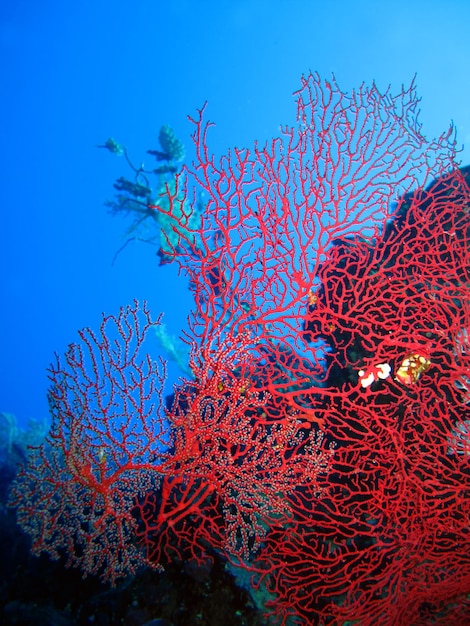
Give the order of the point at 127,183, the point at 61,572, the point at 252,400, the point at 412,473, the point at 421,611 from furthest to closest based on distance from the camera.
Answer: the point at 127,183
the point at 61,572
the point at 421,611
the point at 412,473
the point at 252,400

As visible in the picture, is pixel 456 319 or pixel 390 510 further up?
pixel 456 319

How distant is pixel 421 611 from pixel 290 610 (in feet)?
5.39

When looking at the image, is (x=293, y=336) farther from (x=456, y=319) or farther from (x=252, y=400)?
(x=456, y=319)

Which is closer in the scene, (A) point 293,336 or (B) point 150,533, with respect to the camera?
(A) point 293,336

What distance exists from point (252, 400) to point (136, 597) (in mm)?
2508

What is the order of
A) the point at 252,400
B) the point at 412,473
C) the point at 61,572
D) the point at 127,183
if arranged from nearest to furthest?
the point at 252,400 → the point at 412,473 → the point at 61,572 → the point at 127,183

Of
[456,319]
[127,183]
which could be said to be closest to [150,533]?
[456,319]

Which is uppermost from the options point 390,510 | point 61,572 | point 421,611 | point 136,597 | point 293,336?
point 293,336

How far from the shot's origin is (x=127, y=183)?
11.2m

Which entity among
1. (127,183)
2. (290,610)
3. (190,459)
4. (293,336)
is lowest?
(290,610)

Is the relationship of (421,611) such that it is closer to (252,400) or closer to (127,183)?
(252,400)

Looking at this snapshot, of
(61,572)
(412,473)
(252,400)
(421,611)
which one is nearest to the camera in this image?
(252,400)

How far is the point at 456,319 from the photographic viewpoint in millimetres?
3689

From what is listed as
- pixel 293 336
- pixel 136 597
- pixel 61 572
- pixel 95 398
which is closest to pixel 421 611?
pixel 136 597
